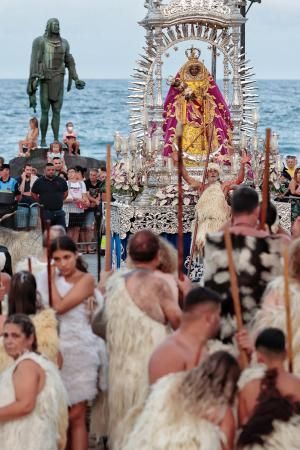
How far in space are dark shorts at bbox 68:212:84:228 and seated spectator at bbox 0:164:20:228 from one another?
1.05m

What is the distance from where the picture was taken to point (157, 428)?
7.35 metres

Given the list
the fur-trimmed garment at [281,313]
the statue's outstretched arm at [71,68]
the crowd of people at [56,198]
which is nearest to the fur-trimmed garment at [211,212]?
the crowd of people at [56,198]

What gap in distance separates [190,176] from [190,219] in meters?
0.65

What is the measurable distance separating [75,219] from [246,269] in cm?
1006

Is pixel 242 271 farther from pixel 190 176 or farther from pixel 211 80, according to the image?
pixel 211 80

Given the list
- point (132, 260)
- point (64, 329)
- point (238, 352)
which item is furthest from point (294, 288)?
point (64, 329)

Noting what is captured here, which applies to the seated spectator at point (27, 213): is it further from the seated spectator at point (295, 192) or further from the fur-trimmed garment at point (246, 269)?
the fur-trimmed garment at point (246, 269)

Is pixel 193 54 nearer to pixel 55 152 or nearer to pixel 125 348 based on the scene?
pixel 55 152

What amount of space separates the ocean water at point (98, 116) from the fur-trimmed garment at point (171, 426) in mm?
36453

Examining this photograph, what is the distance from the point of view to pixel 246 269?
8.88m

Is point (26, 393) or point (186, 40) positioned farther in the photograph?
point (186, 40)

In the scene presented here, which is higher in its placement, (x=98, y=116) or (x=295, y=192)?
(x=98, y=116)

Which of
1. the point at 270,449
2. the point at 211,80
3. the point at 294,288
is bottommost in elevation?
the point at 270,449

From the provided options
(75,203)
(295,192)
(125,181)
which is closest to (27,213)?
(125,181)
